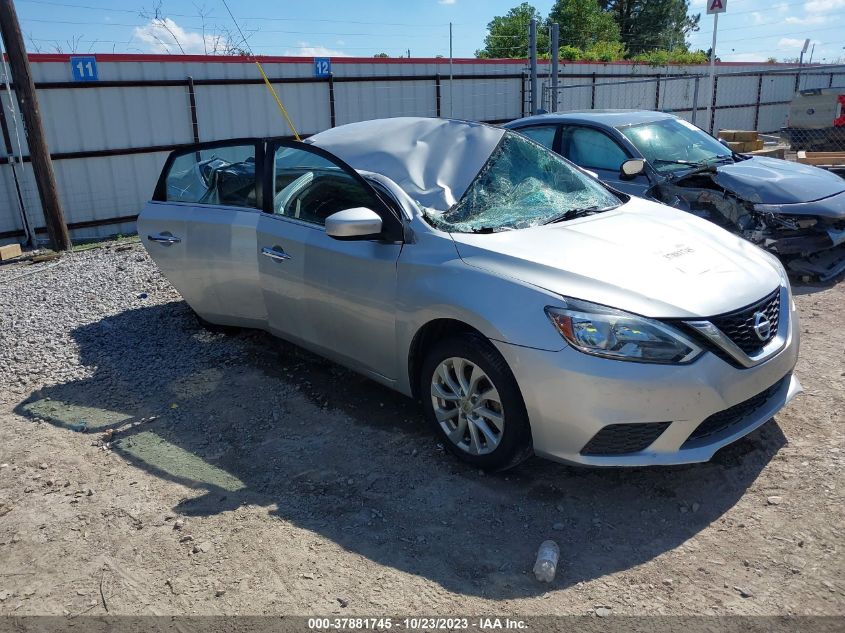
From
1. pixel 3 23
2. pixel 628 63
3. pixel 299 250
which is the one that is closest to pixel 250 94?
pixel 3 23

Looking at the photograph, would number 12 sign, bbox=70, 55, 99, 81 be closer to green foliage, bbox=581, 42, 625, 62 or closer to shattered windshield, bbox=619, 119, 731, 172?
shattered windshield, bbox=619, 119, 731, 172

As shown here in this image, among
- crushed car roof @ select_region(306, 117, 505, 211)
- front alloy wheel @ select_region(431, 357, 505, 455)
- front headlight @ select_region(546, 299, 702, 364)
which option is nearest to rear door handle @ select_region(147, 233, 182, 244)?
crushed car roof @ select_region(306, 117, 505, 211)

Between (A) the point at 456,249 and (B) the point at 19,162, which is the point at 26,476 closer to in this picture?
(A) the point at 456,249

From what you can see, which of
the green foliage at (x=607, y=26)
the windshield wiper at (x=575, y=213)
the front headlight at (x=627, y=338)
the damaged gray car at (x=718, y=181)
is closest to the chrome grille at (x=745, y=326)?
the front headlight at (x=627, y=338)

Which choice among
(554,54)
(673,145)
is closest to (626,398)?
(673,145)

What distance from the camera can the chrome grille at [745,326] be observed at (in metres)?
3.12

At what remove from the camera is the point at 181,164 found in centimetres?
556

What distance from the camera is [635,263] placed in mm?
3354

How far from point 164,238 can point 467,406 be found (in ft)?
9.98

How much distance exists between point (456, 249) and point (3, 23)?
25.9 feet

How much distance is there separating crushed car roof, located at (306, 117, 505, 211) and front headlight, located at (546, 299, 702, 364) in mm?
1261

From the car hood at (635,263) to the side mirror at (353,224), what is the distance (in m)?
0.43

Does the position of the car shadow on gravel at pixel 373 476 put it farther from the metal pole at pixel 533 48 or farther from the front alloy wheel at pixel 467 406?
the metal pole at pixel 533 48

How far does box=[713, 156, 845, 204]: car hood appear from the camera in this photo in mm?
6625
